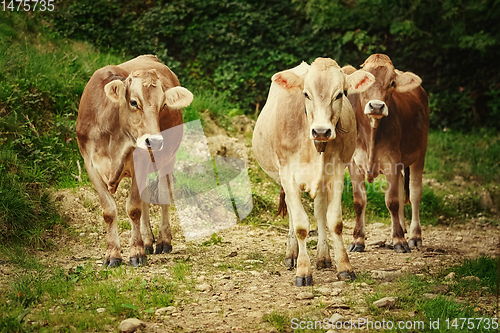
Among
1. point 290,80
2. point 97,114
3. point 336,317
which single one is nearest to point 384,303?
point 336,317

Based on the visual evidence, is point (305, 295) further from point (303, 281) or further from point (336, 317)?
point (336, 317)

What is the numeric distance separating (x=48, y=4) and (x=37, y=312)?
883cm

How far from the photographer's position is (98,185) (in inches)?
217

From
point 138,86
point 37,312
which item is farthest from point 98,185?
point 37,312

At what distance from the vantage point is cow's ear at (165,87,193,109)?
538cm

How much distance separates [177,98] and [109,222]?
1.49 meters

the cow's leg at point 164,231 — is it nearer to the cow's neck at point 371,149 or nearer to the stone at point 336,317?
the cow's neck at point 371,149

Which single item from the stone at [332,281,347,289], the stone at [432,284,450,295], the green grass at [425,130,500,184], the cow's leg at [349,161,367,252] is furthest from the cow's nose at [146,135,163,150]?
the green grass at [425,130,500,184]

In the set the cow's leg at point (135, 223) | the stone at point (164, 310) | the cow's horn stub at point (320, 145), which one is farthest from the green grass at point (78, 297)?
the cow's horn stub at point (320, 145)

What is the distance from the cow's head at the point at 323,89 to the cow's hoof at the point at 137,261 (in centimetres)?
230

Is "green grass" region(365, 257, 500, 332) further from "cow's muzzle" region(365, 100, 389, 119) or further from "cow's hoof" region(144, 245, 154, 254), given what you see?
"cow's hoof" region(144, 245, 154, 254)

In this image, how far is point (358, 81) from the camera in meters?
4.85

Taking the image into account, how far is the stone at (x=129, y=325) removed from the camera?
11.9 feet

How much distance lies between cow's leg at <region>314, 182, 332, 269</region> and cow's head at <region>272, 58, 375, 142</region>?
81cm
